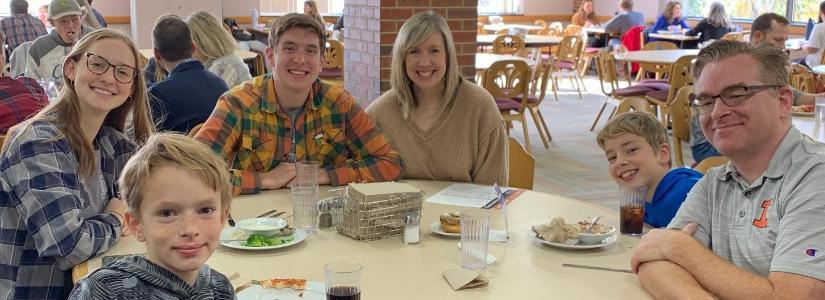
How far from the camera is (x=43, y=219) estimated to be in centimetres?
203

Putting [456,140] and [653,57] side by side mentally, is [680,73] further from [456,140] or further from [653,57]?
[456,140]

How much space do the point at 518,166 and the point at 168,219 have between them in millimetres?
1943

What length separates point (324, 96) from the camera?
2.99 m

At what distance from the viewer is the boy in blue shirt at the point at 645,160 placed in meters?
2.43

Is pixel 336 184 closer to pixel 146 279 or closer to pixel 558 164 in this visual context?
pixel 146 279

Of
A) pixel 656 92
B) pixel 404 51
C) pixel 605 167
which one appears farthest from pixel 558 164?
pixel 404 51

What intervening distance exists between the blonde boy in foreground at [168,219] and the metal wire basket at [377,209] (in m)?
0.70

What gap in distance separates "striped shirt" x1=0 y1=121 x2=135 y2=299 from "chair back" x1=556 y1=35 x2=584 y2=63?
8.59 m

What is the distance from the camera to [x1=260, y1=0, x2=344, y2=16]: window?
1327cm

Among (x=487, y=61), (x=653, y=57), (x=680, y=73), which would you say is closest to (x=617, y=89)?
(x=653, y=57)

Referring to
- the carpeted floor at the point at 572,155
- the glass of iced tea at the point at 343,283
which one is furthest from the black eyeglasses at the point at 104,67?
the carpeted floor at the point at 572,155

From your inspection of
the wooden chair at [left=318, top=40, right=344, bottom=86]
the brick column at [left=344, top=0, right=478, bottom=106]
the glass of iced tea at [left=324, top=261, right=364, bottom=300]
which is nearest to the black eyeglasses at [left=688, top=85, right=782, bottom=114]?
the glass of iced tea at [left=324, top=261, right=364, bottom=300]

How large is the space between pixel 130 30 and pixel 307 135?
995 centimetres

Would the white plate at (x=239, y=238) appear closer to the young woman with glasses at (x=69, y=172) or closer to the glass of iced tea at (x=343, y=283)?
the young woman with glasses at (x=69, y=172)
